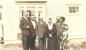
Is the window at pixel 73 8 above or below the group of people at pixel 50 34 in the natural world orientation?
above

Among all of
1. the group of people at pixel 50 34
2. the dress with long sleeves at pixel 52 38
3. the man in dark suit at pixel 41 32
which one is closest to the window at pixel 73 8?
the group of people at pixel 50 34

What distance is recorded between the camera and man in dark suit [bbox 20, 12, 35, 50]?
17.5 meters

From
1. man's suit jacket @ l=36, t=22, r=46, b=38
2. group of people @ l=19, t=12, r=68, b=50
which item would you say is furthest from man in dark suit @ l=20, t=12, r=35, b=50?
man's suit jacket @ l=36, t=22, r=46, b=38

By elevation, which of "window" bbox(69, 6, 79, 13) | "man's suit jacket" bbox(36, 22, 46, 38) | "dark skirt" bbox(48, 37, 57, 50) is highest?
"window" bbox(69, 6, 79, 13)

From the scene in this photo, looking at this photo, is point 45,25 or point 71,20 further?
point 71,20

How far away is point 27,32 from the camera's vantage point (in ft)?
57.6

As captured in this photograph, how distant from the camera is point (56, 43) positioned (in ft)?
54.9

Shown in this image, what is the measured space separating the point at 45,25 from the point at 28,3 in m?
10.1

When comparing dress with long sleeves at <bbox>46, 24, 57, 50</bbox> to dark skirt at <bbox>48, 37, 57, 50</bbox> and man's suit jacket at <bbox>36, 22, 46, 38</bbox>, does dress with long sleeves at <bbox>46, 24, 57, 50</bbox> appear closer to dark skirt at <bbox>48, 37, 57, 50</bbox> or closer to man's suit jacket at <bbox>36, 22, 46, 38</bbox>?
dark skirt at <bbox>48, 37, 57, 50</bbox>

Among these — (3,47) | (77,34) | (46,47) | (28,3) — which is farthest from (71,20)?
(46,47)

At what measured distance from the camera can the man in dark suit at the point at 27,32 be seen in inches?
690

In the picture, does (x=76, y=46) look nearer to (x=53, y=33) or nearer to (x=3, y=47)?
(x=3, y=47)

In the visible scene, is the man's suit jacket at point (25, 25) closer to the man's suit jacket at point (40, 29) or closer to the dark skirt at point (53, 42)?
the man's suit jacket at point (40, 29)

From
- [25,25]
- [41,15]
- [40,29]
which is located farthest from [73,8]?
[40,29]
